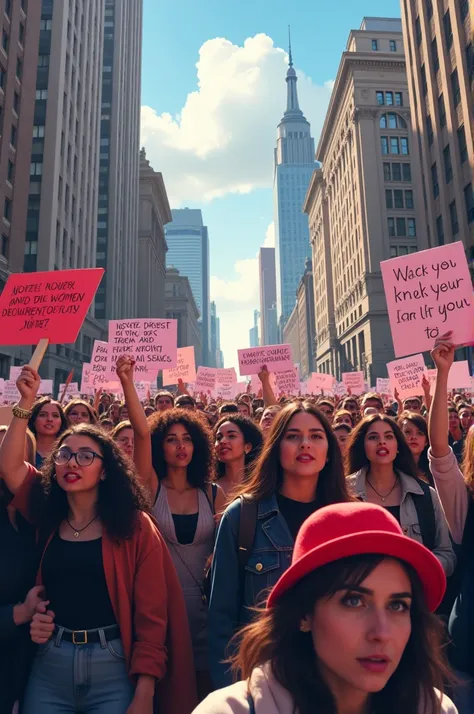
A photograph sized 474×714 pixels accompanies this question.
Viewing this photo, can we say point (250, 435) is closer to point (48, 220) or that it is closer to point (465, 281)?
point (465, 281)

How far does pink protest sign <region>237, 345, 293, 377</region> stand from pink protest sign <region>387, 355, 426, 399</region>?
2.25 metres

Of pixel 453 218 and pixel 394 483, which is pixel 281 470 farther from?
pixel 453 218

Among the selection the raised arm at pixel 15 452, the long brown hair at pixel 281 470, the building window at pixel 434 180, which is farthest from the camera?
the building window at pixel 434 180

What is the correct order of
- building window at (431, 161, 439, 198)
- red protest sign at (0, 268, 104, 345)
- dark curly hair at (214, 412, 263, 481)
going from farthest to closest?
building window at (431, 161, 439, 198) < red protest sign at (0, 268, 104, 345) < dark curly hair at (214, 412, 263, 481)

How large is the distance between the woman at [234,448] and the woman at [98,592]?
161cm

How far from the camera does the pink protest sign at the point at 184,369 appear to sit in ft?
44.7

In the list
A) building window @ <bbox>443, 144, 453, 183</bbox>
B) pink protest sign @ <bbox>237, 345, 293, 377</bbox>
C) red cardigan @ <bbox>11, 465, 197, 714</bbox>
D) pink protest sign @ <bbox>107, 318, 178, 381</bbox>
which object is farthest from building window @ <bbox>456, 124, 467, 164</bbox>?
red cardigan @ <bbox>11, 465, 197, 714</bbox>

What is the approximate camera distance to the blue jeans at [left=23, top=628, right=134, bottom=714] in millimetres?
2631

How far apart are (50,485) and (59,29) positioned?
163ft

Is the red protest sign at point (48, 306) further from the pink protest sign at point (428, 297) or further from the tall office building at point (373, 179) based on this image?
the tall office building at point (373, 179)

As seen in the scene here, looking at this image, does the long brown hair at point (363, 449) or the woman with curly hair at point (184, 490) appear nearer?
the woman with curly hair at point (184, 490)

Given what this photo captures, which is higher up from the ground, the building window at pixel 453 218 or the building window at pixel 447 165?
the building window at pixel 447 165

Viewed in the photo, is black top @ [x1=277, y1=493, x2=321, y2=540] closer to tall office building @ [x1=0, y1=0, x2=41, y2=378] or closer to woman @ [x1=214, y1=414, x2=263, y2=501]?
woman @ [x1=214, y1=414, x2=263, y2=501]

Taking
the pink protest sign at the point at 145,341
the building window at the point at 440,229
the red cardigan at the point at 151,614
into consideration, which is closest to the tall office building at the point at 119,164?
the building window at the point at 440,229
